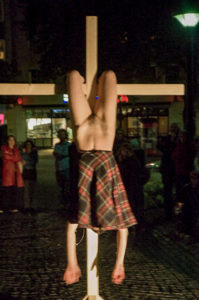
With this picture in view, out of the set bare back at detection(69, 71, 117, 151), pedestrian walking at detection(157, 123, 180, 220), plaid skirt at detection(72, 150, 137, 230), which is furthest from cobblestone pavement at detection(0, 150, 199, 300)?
bare back at detection(69, 71, 117, 151)

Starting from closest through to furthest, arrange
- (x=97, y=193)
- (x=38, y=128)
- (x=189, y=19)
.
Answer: (x=97, y=193) < (x=189, y=19) < (x=38, y=128)

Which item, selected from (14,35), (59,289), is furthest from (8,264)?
(14,35)

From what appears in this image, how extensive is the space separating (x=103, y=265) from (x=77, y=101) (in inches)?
151

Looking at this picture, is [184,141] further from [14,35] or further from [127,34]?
[14,35]

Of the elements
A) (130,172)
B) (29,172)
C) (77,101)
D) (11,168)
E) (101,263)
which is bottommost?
(101,263)

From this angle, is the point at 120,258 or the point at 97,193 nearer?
the point at 97,193

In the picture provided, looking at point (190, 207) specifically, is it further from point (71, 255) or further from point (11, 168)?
point (71, 255)

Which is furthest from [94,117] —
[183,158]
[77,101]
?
[183,158]

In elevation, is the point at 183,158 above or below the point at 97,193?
below

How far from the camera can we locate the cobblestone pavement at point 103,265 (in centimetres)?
527

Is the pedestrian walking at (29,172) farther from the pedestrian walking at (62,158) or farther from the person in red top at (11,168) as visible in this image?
the pedestrian walking at (62,158)

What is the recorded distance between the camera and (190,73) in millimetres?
8430

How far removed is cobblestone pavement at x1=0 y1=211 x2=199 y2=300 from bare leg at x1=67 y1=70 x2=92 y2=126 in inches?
110

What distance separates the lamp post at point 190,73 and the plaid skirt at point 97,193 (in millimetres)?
5701
